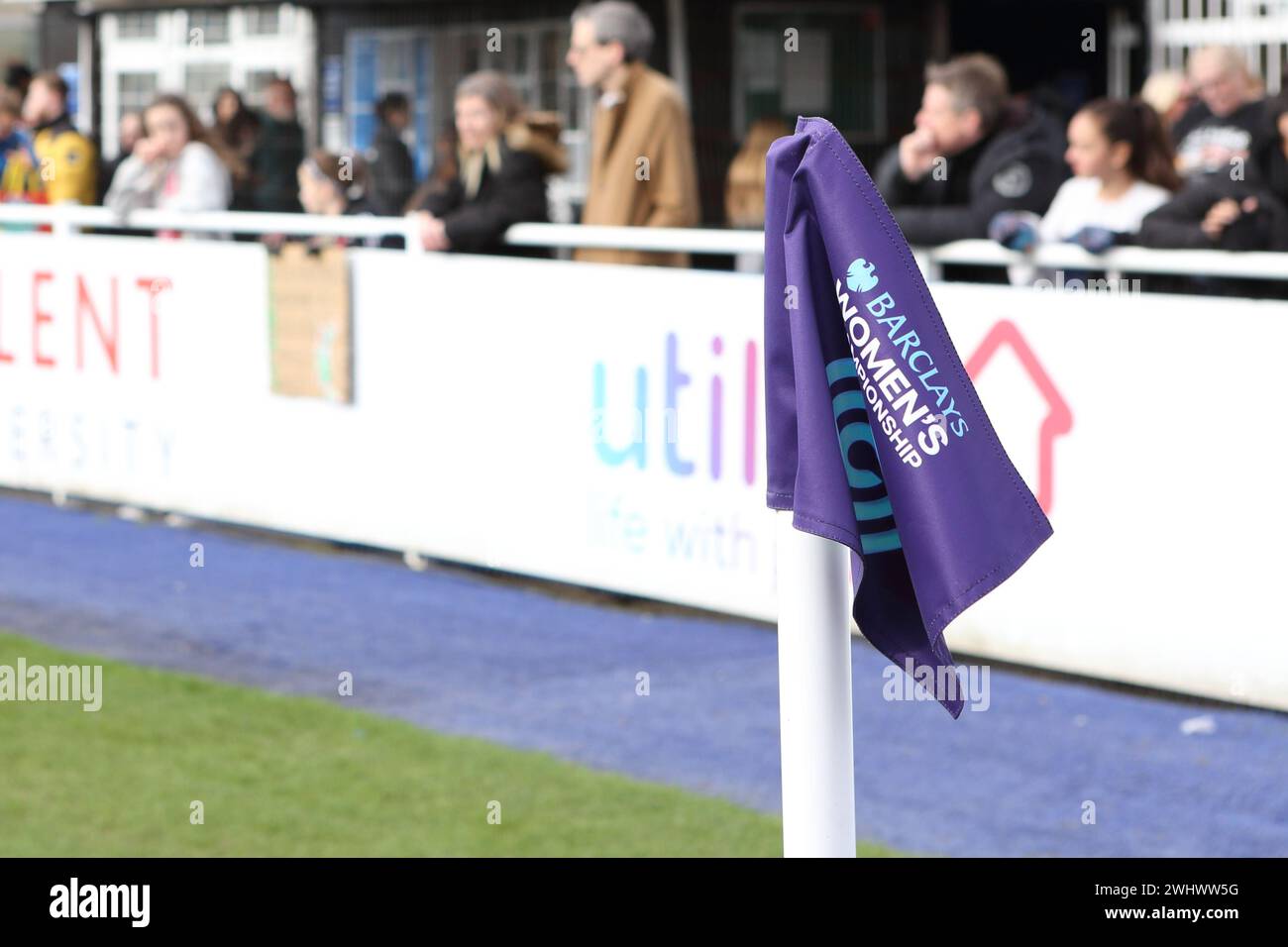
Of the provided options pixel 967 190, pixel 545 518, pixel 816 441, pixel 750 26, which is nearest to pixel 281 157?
pixel 750 26

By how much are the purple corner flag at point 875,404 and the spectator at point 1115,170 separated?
5094 millimetres

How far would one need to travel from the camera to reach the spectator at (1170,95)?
10406 millimetres

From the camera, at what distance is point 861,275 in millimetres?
2678

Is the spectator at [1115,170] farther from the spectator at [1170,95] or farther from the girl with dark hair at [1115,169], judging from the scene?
the spectator at [1170,95]

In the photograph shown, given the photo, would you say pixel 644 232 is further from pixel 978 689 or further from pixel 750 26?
pixel 750 26

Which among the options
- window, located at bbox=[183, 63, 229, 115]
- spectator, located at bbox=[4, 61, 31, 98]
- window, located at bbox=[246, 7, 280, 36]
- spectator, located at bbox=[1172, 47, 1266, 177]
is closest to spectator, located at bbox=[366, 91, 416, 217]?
spectator, located at bbox=[4, 61, 31, 98]

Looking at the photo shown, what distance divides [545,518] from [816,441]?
251 inches

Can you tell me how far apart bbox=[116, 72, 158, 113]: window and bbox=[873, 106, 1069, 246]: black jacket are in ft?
58.9

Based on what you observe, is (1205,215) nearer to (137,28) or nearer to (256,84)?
(256,84)

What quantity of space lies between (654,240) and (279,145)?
8450 mm

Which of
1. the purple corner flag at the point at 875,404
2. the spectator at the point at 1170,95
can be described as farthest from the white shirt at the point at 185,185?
the purple corner flag at the point at 875,404

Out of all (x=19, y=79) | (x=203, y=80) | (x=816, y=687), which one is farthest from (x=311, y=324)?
(x=203, y=80)

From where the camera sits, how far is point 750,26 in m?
18.6

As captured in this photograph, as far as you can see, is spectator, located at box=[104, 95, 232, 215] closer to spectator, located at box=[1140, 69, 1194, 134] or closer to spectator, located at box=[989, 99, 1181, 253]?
spectator, located at box=[1140, 69, 1194, 134]
